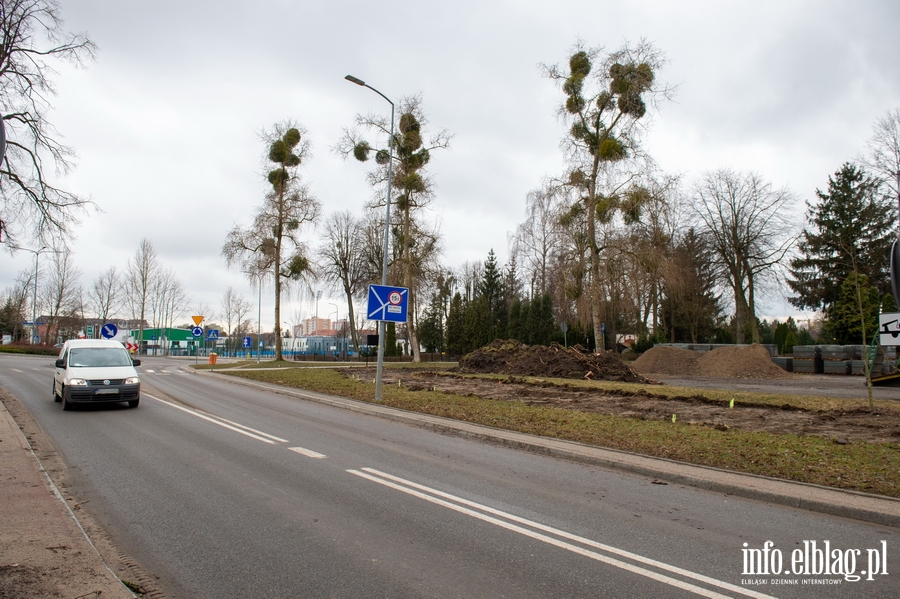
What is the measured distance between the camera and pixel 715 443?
30.1ft

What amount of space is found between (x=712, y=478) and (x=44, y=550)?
23.9 feet

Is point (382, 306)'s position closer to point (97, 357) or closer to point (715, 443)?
point (97, 357)

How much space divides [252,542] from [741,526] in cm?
476

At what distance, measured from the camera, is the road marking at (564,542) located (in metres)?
4.03

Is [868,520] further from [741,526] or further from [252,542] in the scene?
[252,542]

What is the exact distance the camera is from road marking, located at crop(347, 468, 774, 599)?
4027 mm

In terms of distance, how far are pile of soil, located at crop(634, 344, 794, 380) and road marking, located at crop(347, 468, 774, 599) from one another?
26063 millimetres

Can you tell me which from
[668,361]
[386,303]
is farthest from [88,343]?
[668,361]

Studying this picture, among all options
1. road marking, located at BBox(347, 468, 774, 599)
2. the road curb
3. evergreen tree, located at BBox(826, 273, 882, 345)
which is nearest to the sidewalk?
road marking, located at BBox(347, 468, 774, 599)

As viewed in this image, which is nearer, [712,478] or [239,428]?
[712,478]

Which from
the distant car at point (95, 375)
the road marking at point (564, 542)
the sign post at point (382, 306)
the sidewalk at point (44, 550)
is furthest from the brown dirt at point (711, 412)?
the sidewalk at point (44, 550)

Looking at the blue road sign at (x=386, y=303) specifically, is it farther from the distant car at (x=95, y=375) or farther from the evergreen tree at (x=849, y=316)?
the evergreen tree at (x=849, y=316)

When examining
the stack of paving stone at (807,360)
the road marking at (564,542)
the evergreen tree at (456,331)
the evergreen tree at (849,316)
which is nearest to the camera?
the road marking at (564,542)

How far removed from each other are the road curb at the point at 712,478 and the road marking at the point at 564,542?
289cm
